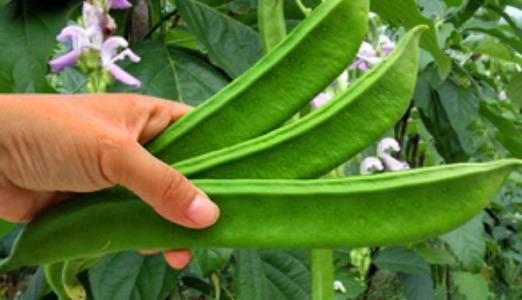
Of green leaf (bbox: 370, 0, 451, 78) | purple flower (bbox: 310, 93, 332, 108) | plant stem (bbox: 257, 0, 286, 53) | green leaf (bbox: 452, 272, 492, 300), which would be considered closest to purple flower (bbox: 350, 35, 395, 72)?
green leaf (bbox: 370, 0, 451, 78)

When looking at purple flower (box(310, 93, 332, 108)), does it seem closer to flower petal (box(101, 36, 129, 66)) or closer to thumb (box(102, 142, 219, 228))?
flower petal (box(101, 36, 129, 66))

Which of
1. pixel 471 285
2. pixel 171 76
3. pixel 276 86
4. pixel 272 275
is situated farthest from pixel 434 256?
pixel 276 86

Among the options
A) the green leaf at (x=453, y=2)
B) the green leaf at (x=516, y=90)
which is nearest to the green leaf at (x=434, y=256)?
the green leaf at (x=516, y=90)

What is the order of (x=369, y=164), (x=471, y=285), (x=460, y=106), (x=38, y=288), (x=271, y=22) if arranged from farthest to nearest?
(x=471, y=285), (x=460, y=106), (x=369, y=164), (x=38, y=288), (x=271, y=22)

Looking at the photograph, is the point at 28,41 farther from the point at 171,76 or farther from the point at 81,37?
the point at 171,76

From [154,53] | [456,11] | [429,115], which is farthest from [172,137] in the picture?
[456,11]

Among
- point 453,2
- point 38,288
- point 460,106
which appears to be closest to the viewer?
point 38,288

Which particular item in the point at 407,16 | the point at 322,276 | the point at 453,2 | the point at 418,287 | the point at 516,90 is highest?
the point at 453,2

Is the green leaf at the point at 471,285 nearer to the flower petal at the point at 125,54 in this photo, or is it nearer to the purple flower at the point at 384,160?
the purple flower at the point at 384,160

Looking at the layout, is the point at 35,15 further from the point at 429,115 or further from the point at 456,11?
the point at 456,11
